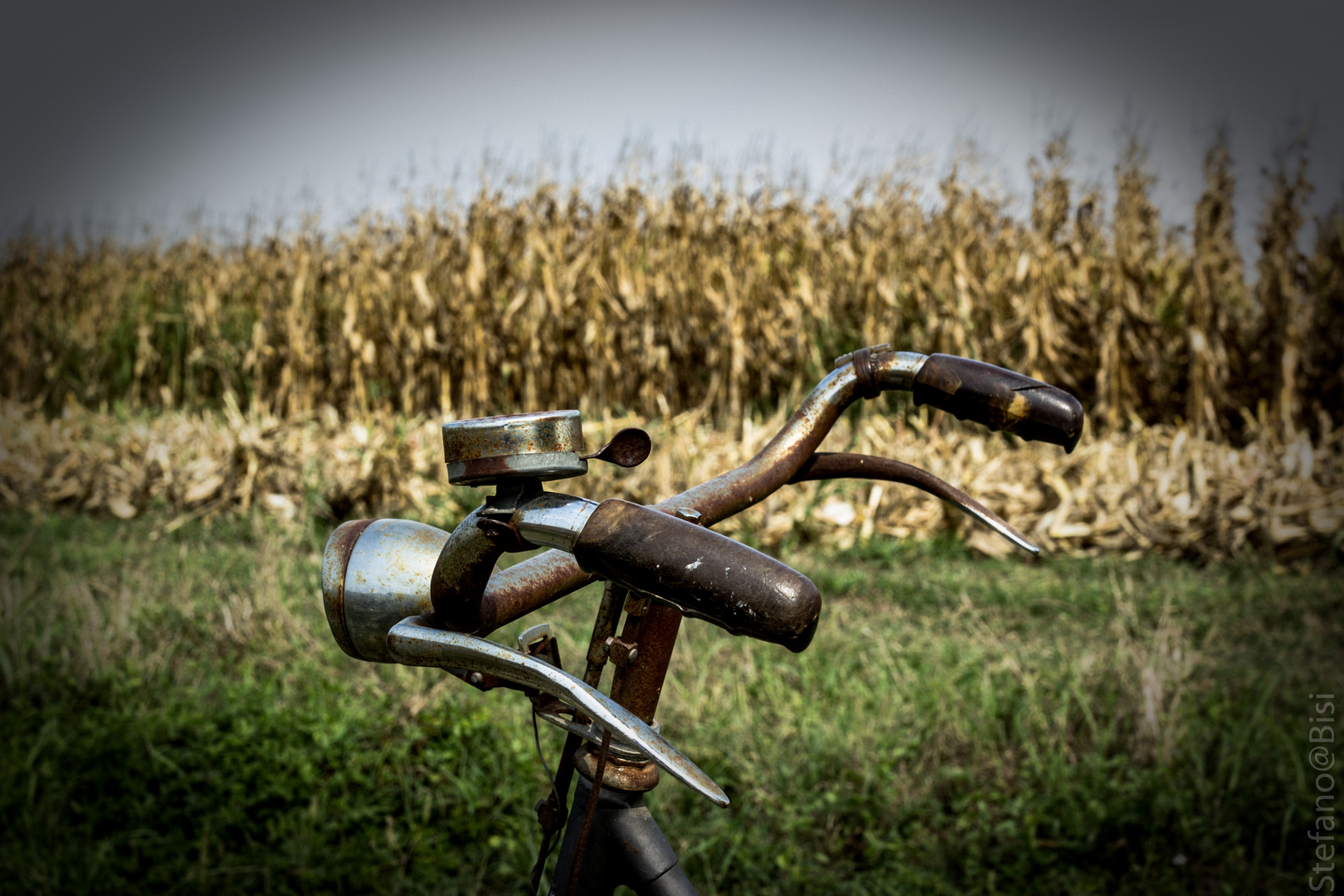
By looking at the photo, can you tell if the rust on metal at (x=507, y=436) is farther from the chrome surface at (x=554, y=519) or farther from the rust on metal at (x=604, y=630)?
the rust on metal at (x=604, y=630)

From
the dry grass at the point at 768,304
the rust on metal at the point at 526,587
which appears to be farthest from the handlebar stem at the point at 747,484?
the dry grass at the point at 768,304

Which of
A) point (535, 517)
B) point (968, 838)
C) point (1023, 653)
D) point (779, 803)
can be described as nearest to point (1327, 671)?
point (1023, 653)

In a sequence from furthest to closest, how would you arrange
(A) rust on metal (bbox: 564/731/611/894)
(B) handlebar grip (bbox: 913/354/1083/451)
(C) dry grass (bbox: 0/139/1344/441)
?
(C) dry grass (bbox: 0/139/1344/441) < (B) handlebar grip (bbox: 913/354/1083/451) < (A) rust on metal (bbox: 564/731/611/894)

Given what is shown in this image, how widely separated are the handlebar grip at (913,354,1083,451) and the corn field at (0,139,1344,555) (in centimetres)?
450

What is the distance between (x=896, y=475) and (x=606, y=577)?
0.49m

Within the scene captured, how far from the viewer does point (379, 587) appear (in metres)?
0.71

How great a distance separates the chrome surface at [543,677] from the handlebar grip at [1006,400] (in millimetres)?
457

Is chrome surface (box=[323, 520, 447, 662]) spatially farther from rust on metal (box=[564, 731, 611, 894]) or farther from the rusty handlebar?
rust on metal (box=[564, 731, 611, 894])

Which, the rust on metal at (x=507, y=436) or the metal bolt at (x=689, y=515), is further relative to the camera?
the metal bolt at (x=689, y=515)

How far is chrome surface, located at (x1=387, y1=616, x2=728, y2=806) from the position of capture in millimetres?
491

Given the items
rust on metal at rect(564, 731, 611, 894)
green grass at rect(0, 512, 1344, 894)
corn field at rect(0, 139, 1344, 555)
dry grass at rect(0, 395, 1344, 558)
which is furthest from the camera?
corn field at rect(0, 139, 1344, 555)

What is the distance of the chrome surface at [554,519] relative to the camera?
539 mm

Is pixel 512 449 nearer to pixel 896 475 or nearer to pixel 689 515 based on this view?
pixel 689 515

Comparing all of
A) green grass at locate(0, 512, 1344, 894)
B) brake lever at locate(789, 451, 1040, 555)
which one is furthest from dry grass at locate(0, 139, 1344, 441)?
brake lever at locate(789, 451, 1040, 555)
